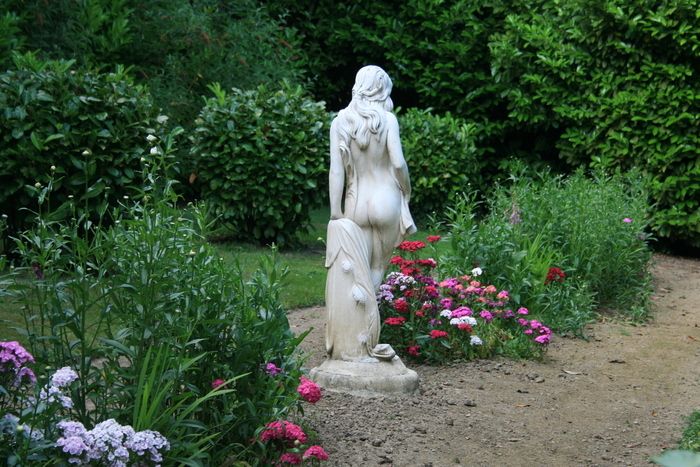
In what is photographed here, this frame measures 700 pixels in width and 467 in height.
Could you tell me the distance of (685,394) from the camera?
671 centimetres

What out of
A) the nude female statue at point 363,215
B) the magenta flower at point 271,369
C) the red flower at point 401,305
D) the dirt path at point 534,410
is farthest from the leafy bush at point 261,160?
the magenta flower at point 271,369

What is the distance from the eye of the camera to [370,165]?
6406 mm

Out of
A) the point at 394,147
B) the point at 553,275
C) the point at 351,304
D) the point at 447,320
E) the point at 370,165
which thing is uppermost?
the point at 394,147

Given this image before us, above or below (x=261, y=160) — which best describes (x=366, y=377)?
below

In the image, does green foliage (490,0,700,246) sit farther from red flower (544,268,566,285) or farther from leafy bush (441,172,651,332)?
red flower (544,268,566,285)

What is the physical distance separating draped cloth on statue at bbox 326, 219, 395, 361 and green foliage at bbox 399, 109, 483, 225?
681 cm

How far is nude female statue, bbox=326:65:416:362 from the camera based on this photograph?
6.16 metres

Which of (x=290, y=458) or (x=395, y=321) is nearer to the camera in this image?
(x=290, y=458)

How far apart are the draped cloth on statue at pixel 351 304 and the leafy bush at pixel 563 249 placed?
180 centimetres

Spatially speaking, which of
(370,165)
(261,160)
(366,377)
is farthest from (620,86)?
(366,377)

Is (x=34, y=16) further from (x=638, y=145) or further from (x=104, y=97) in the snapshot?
(x=638, y=145)

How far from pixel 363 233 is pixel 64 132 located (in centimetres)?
355

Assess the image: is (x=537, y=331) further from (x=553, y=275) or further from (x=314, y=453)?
(x=314, y=453)

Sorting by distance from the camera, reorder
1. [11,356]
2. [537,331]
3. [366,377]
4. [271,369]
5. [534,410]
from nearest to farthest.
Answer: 1. [11,356]
2. [271,369]
3. [366,377]
4. [534,410]
5. [537,331]
